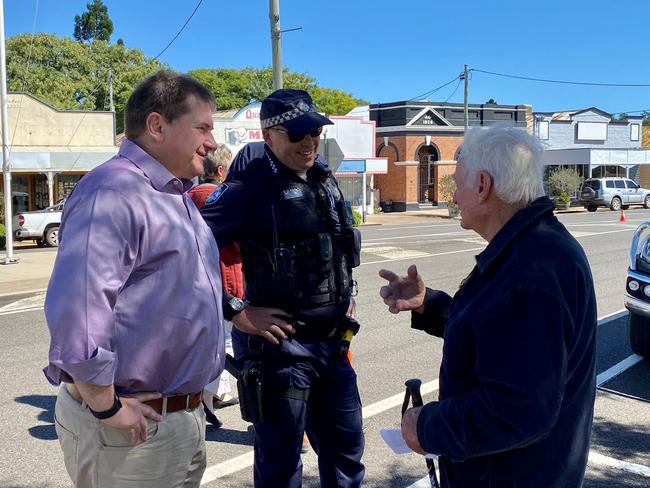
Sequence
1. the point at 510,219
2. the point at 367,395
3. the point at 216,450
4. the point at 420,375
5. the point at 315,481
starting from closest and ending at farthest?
the point at 510,219
the point at 315,481
the point at 216,450
the point at 367,395
the point at 420,375

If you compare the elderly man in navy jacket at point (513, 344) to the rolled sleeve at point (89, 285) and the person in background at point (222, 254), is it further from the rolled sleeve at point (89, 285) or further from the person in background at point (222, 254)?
the person in background at point (222, 254)

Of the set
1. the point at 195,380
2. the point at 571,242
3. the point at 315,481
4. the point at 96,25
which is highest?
the point at 96,25

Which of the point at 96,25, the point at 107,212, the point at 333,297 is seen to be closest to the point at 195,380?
the point at 107,212

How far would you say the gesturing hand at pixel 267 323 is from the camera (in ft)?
9.37

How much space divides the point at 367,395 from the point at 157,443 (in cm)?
335

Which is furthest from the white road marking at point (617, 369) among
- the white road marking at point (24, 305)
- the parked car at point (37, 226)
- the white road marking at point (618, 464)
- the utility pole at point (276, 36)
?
the parked car at point (37, 226)

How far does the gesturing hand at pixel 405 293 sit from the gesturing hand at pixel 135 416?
0.98 m

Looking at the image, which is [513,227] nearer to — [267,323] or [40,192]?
[267,323]

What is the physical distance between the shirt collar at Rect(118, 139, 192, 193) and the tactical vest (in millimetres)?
741

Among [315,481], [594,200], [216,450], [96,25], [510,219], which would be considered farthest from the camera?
[96,25]

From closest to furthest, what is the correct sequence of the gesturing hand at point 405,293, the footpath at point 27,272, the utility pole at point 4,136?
1. the gesturing hand at point 405,293
2. the footpath at point 27,272
3. the utility pole at point 4,136

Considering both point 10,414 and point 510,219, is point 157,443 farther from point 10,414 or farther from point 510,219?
point 10,414

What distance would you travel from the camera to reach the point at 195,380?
87.5 inches

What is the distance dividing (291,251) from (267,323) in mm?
338
